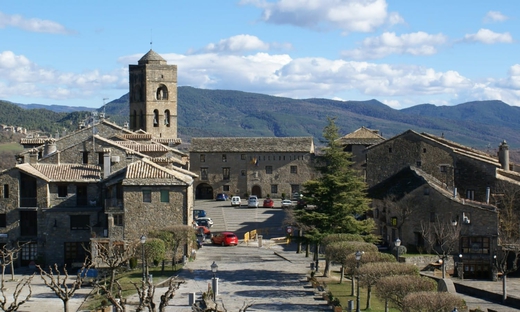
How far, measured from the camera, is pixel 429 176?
6481 cm

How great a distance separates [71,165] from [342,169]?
18.5 m

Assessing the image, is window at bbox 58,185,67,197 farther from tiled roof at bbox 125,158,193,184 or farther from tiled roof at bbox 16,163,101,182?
tiled roof at bbox 125,158,193,184

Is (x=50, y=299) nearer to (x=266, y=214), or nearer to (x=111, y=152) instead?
(x=111, y=152)

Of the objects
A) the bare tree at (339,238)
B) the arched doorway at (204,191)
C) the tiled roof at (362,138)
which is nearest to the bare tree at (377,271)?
the bare tree at (339,238)

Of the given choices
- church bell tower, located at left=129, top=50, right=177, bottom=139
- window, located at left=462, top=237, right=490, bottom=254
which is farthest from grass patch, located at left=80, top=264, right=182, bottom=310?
church bell tower, located at left=129, top=50, right=177, bottom=139

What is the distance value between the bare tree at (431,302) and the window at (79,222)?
2889cm

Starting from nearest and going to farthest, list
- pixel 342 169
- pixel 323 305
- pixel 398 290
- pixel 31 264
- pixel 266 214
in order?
pixel 398 290 < pixel 323 305 < pixel 342 169 < pixel 31 264 < pixel 266 214

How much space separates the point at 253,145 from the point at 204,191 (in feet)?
25.0

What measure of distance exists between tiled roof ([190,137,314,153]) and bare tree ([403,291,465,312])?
6464cm

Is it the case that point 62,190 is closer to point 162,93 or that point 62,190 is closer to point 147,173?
point 147,173

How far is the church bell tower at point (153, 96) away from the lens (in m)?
98.1

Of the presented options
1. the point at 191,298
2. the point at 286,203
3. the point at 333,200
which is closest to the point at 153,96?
the point at 286,203

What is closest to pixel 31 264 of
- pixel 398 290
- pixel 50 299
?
pixel 50 299

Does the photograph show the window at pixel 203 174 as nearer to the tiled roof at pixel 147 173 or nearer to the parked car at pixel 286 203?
the parked car at pixel 286 203
